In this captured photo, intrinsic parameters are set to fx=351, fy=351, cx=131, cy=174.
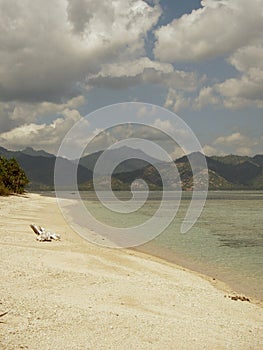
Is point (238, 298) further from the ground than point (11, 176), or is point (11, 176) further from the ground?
point (11, 176)

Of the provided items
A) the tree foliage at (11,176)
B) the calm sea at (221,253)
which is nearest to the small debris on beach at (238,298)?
the calm sea at (221,253)

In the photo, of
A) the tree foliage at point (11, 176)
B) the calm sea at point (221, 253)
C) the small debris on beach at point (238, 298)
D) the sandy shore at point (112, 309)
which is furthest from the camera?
the tree foliage at point (11, 176)

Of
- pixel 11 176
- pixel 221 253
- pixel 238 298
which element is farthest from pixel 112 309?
pixel 11 176

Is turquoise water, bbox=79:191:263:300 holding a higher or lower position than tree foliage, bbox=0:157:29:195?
lower

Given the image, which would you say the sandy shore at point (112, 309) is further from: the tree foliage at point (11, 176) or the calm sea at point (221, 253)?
the tree foliage at point (11, 176)

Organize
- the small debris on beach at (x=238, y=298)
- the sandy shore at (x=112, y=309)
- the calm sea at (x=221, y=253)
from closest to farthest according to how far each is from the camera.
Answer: the sandy shore at (x=112, y=309) → the small debris on beach at (x=238, y=298) → the calm sea at (x=221, y=253)

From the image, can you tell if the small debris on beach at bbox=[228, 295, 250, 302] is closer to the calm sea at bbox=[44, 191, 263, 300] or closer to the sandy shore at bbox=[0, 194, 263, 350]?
the sandy shore at bbox=[0, 194, 263, 350]

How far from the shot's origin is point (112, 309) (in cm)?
1112

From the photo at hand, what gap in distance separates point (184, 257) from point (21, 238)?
37.6 feet

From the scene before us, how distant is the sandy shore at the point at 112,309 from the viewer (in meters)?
8.95

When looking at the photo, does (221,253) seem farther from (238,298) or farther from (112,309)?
(112,309)

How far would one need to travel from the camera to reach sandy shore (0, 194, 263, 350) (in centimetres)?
895

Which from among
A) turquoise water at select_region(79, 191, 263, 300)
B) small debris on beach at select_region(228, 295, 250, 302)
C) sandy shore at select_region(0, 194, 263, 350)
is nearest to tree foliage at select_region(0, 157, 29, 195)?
turquoise water at select_region(79, 191, 263, 300)

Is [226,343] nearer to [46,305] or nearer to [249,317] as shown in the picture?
[249,317]
